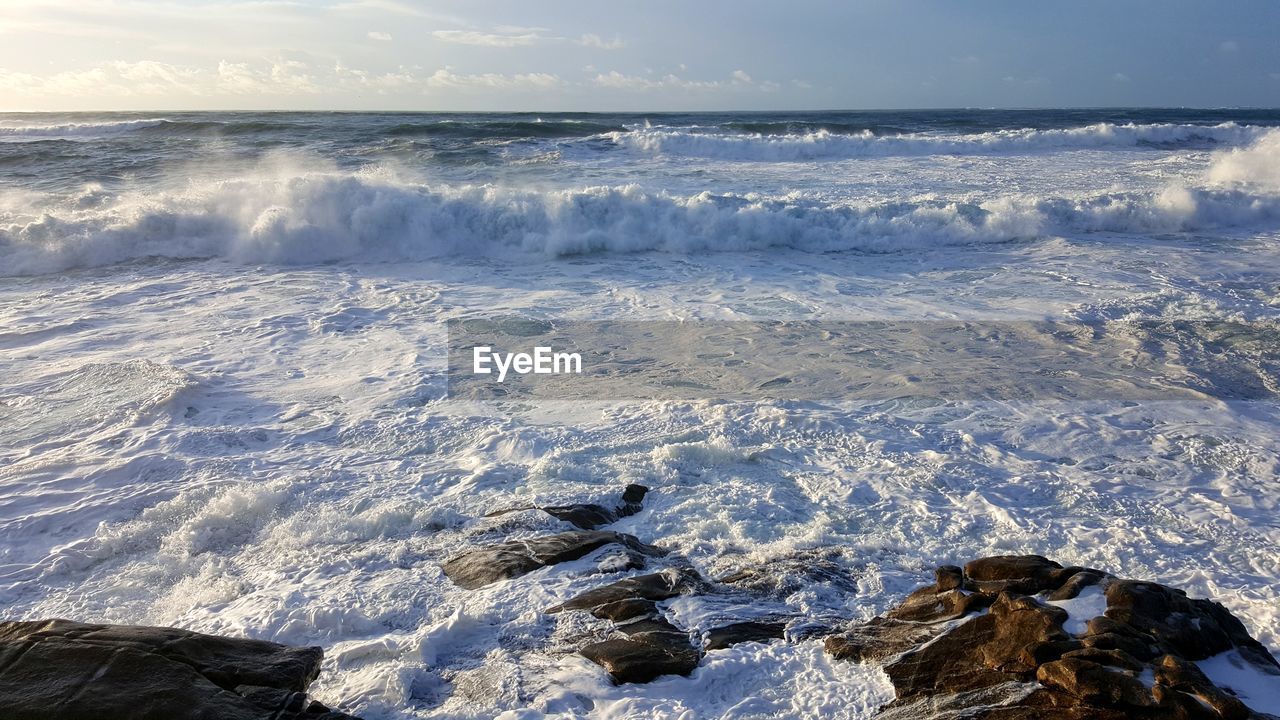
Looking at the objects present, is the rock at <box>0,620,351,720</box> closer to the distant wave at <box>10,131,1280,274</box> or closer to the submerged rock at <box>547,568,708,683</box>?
the submerged rock at <box>547,568,708,683</box>

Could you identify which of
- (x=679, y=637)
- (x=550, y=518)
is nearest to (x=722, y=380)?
(x=550, y=518)

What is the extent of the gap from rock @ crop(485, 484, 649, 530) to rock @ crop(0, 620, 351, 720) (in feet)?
5.59

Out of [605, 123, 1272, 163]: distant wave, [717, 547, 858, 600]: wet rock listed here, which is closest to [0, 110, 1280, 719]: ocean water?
[717, 547, 858, 600]: wet rock

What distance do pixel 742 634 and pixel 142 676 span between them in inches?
92.2

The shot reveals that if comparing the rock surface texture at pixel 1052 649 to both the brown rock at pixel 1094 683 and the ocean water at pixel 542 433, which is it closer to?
the brown rock at pixel 1094 683

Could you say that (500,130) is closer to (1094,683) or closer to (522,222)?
(522,222)

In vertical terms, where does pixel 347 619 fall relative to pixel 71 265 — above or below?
below

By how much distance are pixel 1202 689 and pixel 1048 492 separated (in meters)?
2.64

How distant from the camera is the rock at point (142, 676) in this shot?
8.82 ft

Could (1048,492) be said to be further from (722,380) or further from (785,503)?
(722,380)

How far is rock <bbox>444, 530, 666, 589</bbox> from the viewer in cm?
407

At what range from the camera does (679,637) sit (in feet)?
11.2

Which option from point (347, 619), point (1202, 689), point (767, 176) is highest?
point (767, 176)

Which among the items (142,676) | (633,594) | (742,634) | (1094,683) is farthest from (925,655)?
(142,676)
